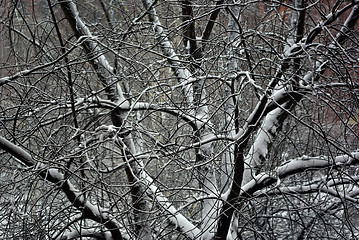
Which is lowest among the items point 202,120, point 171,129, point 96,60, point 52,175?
point 52,175

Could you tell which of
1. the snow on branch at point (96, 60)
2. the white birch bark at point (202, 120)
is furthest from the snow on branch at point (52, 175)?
the snow on branch at point (96, 60)

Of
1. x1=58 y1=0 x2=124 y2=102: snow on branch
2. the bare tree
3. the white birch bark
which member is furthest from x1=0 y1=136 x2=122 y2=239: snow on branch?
x1=58 y1=0 x2=124 y2=102: snow on branch

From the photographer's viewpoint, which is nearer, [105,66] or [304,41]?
[304,41]

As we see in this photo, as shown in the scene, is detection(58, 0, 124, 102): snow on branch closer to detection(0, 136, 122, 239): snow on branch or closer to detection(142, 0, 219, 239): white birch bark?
detection(142, 0, 219, 239): white birch bark

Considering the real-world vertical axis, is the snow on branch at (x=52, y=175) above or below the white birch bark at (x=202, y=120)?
below

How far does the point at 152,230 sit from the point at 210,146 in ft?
6.43

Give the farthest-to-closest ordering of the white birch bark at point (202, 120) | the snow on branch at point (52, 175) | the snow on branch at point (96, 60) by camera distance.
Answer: the snow on branch at point (96, 60) < the white birch bark at point (202, 120) < the snow on branch at point (52, 175)

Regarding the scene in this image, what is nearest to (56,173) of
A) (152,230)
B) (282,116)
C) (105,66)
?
(152,230)

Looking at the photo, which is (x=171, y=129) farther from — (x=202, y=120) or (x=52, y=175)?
(x=52, y=175)

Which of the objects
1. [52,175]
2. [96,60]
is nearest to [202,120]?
[96,60]

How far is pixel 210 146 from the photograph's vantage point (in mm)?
6008

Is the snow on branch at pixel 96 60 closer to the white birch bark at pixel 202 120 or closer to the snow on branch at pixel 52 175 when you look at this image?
the white birch bark at pixel 202 120

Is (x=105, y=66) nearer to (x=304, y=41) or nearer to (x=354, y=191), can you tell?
(x=304, y=41)

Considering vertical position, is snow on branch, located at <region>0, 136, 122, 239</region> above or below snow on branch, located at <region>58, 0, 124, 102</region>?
below
